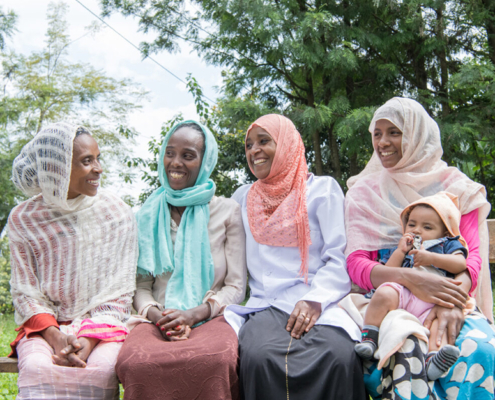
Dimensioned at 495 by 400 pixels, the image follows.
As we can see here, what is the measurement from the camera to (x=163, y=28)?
8.81m

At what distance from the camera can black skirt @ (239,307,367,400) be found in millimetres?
2309

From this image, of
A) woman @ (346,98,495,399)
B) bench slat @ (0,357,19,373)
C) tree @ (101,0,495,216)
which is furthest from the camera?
tree @ (101,0,495,216)

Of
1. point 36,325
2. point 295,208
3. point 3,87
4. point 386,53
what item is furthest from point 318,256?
point 3,87

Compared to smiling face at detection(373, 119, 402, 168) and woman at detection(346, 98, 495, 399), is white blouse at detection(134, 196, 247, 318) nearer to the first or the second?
woman at detection(346, 98, 495, 399)

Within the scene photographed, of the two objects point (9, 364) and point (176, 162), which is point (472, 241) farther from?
point (9, 364)

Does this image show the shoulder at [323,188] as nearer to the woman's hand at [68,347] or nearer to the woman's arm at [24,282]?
the woman's hand at [68,347]

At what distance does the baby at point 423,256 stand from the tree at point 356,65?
382cm

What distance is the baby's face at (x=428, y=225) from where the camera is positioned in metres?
2.67

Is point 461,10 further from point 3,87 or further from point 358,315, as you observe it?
point 3,87

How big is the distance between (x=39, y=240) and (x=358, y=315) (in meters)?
1.93

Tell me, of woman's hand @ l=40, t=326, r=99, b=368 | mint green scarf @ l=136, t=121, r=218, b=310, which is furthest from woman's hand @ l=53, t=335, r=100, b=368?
mint green scarf @ l=136, t=121, r=218, b=310

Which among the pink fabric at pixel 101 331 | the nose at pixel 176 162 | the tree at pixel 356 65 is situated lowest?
the pink fabric at pixel 101 331

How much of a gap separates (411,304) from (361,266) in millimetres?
357

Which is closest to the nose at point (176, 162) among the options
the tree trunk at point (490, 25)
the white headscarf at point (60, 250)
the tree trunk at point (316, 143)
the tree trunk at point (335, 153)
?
the white headscarf at point (60, 250)
